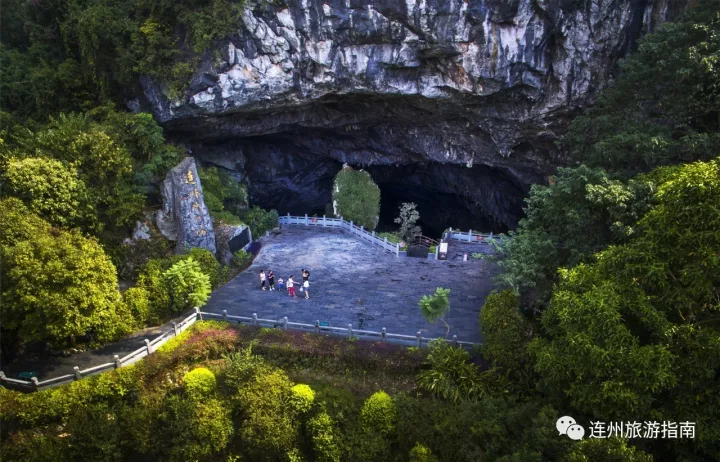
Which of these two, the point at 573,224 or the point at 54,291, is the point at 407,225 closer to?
the point at 573,224

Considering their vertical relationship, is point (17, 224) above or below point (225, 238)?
above

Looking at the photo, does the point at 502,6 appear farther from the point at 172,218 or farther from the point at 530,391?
the point at 172,218

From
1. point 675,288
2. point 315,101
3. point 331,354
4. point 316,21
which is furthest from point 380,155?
point 675,288

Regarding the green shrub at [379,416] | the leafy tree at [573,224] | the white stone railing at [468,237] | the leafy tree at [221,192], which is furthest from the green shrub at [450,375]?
the leafy tree at [221,192]

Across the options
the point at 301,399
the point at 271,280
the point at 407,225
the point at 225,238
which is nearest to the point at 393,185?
the point at 407,225

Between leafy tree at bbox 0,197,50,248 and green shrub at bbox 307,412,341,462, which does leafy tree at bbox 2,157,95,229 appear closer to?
leafy tree at bbox 0,197,50,248

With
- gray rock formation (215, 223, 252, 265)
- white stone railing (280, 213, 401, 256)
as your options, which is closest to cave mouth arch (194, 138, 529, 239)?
white stone railing (280, 213, 401, 256)

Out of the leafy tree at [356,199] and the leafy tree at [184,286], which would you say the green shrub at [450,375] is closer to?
the leafy tree at [184,286]
